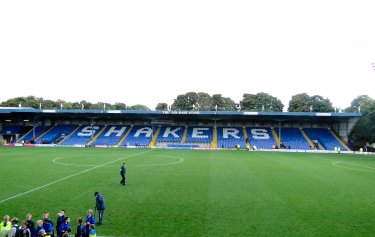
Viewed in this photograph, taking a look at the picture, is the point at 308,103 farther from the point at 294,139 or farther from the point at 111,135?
the point at 111,135

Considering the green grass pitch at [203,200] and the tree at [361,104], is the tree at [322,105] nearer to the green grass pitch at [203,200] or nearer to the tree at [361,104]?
the tree at [361,104]

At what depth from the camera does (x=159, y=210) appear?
15148 mm

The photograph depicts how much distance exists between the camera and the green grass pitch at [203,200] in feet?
42.3

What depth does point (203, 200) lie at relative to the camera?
17109 mm

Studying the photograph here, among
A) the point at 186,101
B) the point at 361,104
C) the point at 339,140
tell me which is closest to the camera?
the point at 339,140

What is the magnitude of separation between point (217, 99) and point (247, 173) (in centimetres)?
9535

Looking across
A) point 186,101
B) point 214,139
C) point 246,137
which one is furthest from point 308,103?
point 214,139

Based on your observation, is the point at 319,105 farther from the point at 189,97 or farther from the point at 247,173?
the point at 247,173

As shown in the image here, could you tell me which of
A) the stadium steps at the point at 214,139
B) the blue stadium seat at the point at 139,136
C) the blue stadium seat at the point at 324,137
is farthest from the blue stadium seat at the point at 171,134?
the blue stadium seat at the point at 324,137

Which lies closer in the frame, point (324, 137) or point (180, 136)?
point (324, 137)

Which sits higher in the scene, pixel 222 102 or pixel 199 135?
pixel 222 102

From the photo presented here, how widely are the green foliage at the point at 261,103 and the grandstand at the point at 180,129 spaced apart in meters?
42.7

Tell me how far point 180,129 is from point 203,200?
51.2 m

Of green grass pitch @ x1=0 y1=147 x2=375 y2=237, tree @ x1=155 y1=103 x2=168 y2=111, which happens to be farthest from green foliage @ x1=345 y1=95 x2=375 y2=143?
tree @ x1=155 y1=103 x2=168 y2=111
